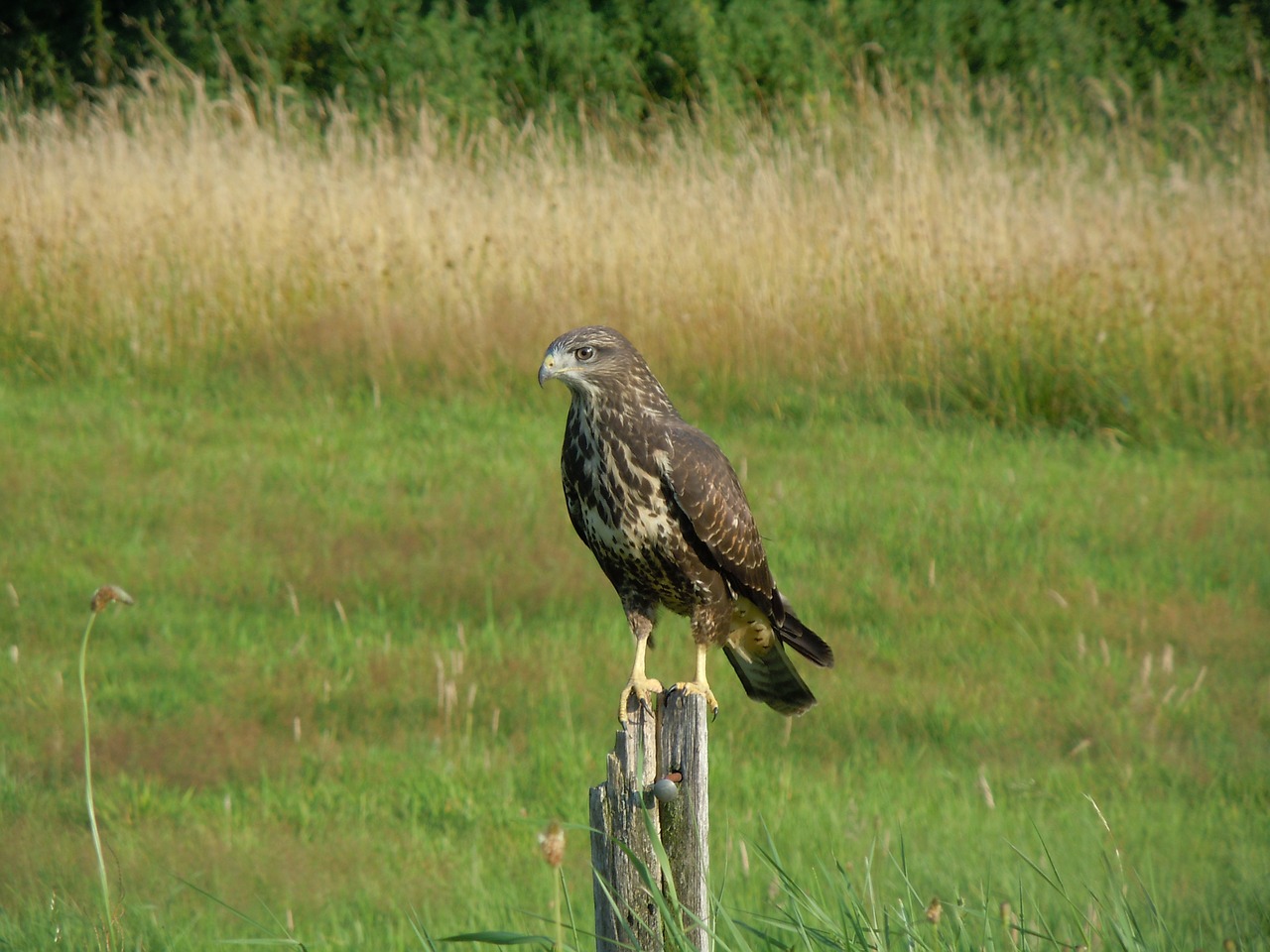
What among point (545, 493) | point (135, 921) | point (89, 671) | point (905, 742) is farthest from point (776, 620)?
point (545, 493)

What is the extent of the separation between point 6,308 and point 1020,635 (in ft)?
20.7

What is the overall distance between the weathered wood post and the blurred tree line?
1207 centimetres

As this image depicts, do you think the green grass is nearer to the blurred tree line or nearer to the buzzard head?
the buzzard head

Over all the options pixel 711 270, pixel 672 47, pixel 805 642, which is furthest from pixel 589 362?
pixel 672 47

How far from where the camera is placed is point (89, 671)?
5.04 meters

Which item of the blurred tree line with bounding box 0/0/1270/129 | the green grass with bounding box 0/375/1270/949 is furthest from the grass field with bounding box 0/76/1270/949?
the blurred tree line with bounding box 0/0/1270/129

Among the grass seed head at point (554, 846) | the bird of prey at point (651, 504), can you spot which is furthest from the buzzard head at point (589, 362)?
the grass seed head at point (554, 846)

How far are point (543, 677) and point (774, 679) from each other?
5.33 ft

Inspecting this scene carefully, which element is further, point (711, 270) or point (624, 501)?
point (711, 270)

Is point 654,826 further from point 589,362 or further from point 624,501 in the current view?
point 589,362

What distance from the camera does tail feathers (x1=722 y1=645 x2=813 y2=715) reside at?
11.5 ft

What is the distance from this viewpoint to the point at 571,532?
629cm

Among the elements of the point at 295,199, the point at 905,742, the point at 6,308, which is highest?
the point at 295,199

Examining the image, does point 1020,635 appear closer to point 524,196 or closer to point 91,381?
point 524,196
